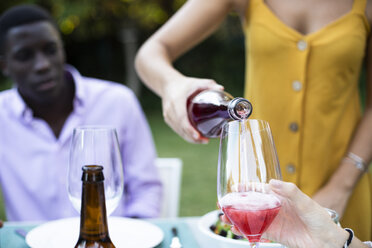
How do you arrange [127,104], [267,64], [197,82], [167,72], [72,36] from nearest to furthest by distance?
[197,82], [167,72], [267,64], [127,104], [72,36]

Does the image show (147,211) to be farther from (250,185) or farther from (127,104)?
(250,185)

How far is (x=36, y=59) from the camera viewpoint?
2146 millimetres

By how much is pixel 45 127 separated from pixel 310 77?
49.3 inches

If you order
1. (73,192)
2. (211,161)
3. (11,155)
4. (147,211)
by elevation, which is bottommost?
(211,161)

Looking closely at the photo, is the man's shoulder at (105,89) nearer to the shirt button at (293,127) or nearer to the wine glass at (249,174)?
the shirt button at (293,127)

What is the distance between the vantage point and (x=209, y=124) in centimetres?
126

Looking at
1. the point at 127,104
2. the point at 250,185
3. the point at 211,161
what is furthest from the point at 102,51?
the point at 250,185

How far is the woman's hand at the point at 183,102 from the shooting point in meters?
1.22

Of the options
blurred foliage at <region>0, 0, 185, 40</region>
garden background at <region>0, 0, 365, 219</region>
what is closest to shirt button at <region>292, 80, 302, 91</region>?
A: garden background at <region>0, 0, 365, 219</region>

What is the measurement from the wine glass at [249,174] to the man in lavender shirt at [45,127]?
118 cm

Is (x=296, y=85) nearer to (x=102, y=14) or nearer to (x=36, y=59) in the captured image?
(x=36, y=59)

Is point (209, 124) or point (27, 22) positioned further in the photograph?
point (27, 22)

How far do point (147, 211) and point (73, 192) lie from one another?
1.02 metres

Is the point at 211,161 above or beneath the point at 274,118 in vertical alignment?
beneath
